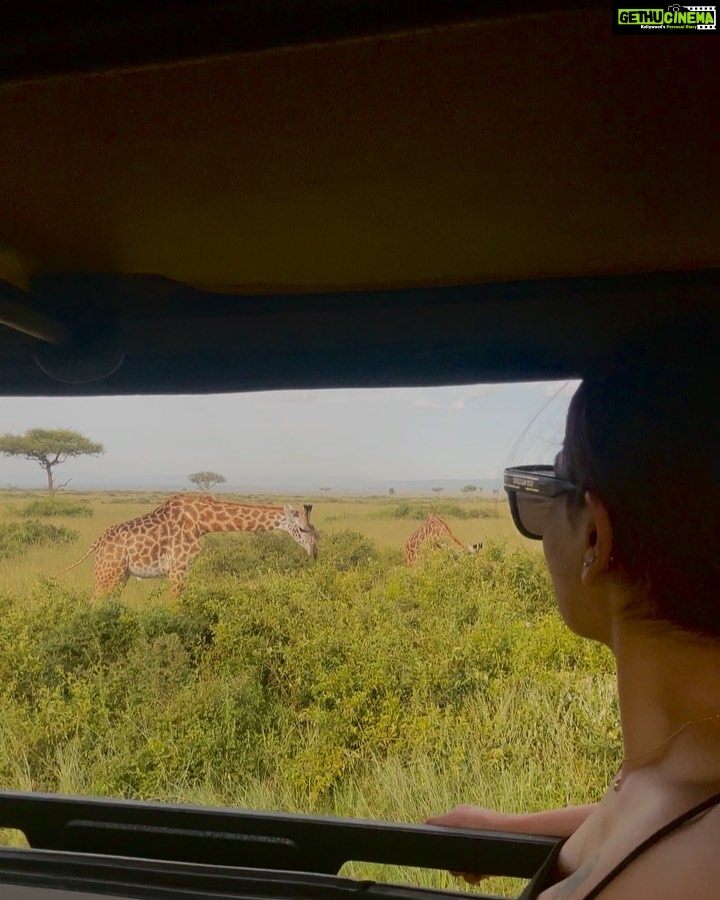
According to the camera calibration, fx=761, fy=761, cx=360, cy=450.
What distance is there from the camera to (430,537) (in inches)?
79.4

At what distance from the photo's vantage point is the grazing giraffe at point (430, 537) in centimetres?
192

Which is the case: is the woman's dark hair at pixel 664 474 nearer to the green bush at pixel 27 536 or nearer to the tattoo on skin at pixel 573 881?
the tattoo on skin at pixel 573 881

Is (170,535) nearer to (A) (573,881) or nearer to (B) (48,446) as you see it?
(B) (48,446)

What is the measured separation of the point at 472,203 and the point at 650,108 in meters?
0.30

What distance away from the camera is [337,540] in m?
2.21

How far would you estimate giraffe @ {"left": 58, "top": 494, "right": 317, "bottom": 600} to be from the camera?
8.03 feet

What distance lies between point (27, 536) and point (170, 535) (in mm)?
451

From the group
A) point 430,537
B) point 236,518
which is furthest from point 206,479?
point 430,537

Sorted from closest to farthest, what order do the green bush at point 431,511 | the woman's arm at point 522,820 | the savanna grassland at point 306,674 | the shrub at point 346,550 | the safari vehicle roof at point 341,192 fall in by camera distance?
1. the safari vehicle roof at point 341,192
2. the woman's arm at point 522,820
3. the green bush at point 431,511
4. the savanna grassland at point 306,674
5. the shrub at point 346,550

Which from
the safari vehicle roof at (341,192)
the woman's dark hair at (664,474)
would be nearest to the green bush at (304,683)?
the safari vehicle roof at (341,192)

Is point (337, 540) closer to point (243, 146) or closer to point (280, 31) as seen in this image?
point (243, 146)

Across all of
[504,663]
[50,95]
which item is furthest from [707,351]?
[504,663]

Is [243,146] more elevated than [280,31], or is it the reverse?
[243,146]

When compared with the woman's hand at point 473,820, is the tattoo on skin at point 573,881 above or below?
above
